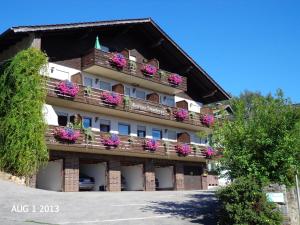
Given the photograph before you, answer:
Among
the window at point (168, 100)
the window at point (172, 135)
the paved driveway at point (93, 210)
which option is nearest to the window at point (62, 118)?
the paved driveway at point (93, 210)

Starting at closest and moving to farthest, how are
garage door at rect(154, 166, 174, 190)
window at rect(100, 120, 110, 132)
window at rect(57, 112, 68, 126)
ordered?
window at rect(57, 112, 68, 126)
window at rect(100, 120, 110, 132)
garage door at rect(154, 166, 174, 190)

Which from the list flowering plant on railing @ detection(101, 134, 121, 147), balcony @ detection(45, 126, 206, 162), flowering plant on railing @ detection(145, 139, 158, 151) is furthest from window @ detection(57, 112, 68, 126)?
flowering plant on railing @ detection(145, 139, 158, 151)

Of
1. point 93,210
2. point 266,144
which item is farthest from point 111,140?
point 266,144

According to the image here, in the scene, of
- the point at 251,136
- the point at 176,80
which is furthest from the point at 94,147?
the point at 251,136

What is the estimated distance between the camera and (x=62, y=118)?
2845cm

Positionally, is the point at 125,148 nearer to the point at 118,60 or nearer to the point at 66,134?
the point at 66,134

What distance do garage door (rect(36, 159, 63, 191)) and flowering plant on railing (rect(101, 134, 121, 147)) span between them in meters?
3.05

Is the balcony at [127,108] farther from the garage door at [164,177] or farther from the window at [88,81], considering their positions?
the garage door at [164,177]

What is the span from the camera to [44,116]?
25.6m

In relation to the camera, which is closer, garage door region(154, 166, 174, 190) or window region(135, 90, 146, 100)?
window region(135, 90, 146, 100)

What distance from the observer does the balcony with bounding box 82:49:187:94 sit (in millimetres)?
29578

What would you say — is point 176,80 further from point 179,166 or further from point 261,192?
point 261,192

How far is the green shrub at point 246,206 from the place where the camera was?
46.9 ft

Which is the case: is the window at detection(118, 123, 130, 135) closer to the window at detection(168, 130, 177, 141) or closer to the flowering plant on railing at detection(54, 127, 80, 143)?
the window at detection(168, 130, 177, 141)
